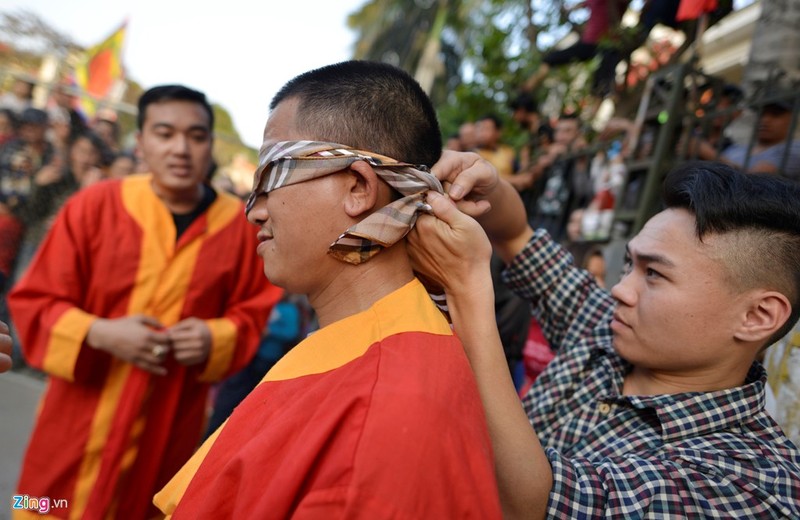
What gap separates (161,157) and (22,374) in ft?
14.6

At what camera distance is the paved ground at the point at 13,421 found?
388 centimetres

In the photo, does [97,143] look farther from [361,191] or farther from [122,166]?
[361,191]

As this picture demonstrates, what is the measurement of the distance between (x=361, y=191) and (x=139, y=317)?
62.9 inches

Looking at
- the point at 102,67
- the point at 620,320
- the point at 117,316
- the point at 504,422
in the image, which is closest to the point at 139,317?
the point at 117,316

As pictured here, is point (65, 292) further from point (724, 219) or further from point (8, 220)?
point (8, 220)

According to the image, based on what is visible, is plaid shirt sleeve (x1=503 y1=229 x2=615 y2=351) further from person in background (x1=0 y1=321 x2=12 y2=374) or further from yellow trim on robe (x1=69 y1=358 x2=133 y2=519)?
yellow trim on robe (x1=69 y1=358 x2=133 y2=519)

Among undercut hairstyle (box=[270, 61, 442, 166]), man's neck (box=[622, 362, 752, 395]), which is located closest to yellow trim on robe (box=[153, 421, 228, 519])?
undercut hairstyle (box=[270, 61, 442, 166])

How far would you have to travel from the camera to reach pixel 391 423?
1.08 m

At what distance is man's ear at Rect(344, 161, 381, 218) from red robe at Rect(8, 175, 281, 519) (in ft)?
5.43

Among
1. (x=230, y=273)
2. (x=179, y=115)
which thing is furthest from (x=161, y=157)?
(x=230, y=273)

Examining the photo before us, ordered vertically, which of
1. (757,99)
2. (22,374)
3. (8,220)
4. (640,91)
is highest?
(640,91)

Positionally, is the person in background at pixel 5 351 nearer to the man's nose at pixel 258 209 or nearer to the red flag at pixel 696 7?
the man's nose at pixel 258 209

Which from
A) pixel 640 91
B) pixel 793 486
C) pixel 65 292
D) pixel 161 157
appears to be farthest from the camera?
pixel 640 91

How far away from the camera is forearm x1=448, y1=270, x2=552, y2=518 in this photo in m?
1.35
